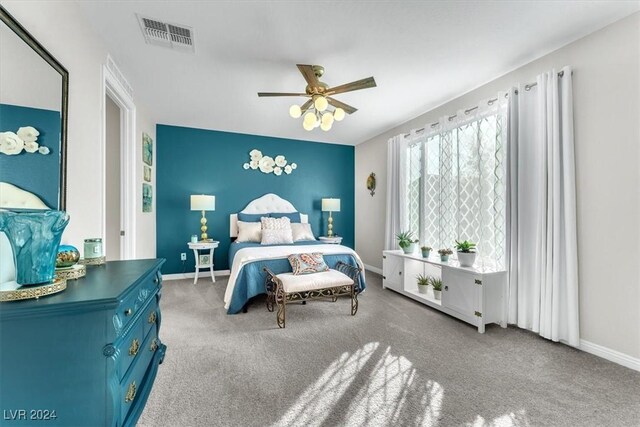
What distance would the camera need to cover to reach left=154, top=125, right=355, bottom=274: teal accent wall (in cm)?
462

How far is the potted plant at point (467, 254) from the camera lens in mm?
2932

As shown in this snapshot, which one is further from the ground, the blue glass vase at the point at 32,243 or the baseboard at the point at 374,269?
the blue glass vase at the point at 32,243

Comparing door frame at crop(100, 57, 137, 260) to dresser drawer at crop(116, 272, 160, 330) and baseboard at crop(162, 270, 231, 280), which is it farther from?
dresser drawer at crop(116, 272, 160, 330)

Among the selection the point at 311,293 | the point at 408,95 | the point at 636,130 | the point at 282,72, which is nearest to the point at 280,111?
the point at 282,72

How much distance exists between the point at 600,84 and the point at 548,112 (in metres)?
0.35

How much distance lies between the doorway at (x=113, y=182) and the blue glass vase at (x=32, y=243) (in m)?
2.62

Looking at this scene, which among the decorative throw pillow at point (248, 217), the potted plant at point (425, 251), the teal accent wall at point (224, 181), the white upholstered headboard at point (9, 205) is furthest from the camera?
the decorative throw pillow at point (248, 217)

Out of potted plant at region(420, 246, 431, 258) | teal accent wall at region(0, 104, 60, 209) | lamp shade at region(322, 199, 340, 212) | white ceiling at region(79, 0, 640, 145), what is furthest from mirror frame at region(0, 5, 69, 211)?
lamp shade at region(322, 199, 340, 212)

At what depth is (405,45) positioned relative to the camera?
7.79 ft

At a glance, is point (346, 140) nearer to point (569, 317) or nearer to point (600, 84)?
point (600, 84)

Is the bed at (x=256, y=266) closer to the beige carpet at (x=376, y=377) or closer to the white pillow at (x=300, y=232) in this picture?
the beige carpet at (x=376, y=377)

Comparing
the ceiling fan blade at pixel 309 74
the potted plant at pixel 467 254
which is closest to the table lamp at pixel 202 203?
the ceiling fan blade at pixel 309 74

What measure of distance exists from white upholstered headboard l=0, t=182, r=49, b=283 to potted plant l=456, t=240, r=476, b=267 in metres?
3.40

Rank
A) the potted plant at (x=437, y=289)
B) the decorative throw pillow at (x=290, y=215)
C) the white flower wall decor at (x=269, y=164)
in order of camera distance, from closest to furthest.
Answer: the potted plant at (x=437, y=289) → the decorative throw pillow at (x=290, y=215) → the white flower wall decor at (x=269, y=164)
